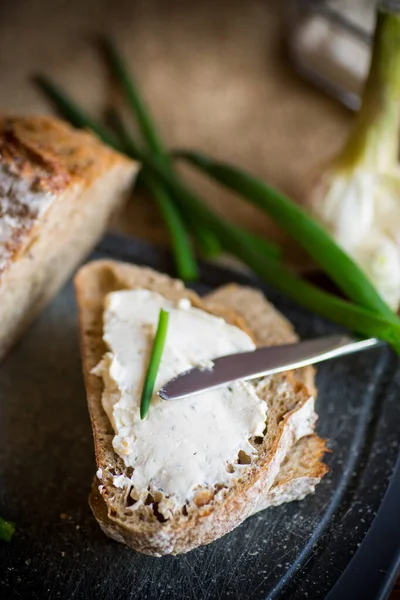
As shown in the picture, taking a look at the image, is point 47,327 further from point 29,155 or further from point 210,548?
point 210,548

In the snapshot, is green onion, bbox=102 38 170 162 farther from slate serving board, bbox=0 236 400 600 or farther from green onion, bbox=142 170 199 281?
slate serving board, bbox=0 236 400 600

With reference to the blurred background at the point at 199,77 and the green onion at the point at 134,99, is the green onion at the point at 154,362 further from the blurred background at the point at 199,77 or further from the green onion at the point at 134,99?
the green onion at the point at 134,99

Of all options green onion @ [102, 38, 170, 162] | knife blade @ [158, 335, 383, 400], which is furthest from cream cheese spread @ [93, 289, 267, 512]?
green onion @ [102, 38, 170, 162]

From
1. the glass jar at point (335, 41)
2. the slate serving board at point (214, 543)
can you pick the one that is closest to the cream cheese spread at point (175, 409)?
the slate serving board at point (214, 543)

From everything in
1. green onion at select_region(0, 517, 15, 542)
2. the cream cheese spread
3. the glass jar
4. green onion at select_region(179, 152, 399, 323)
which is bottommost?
green onion at select_region(0, 517, 15, 542)

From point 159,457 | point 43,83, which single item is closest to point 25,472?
point 159,457
